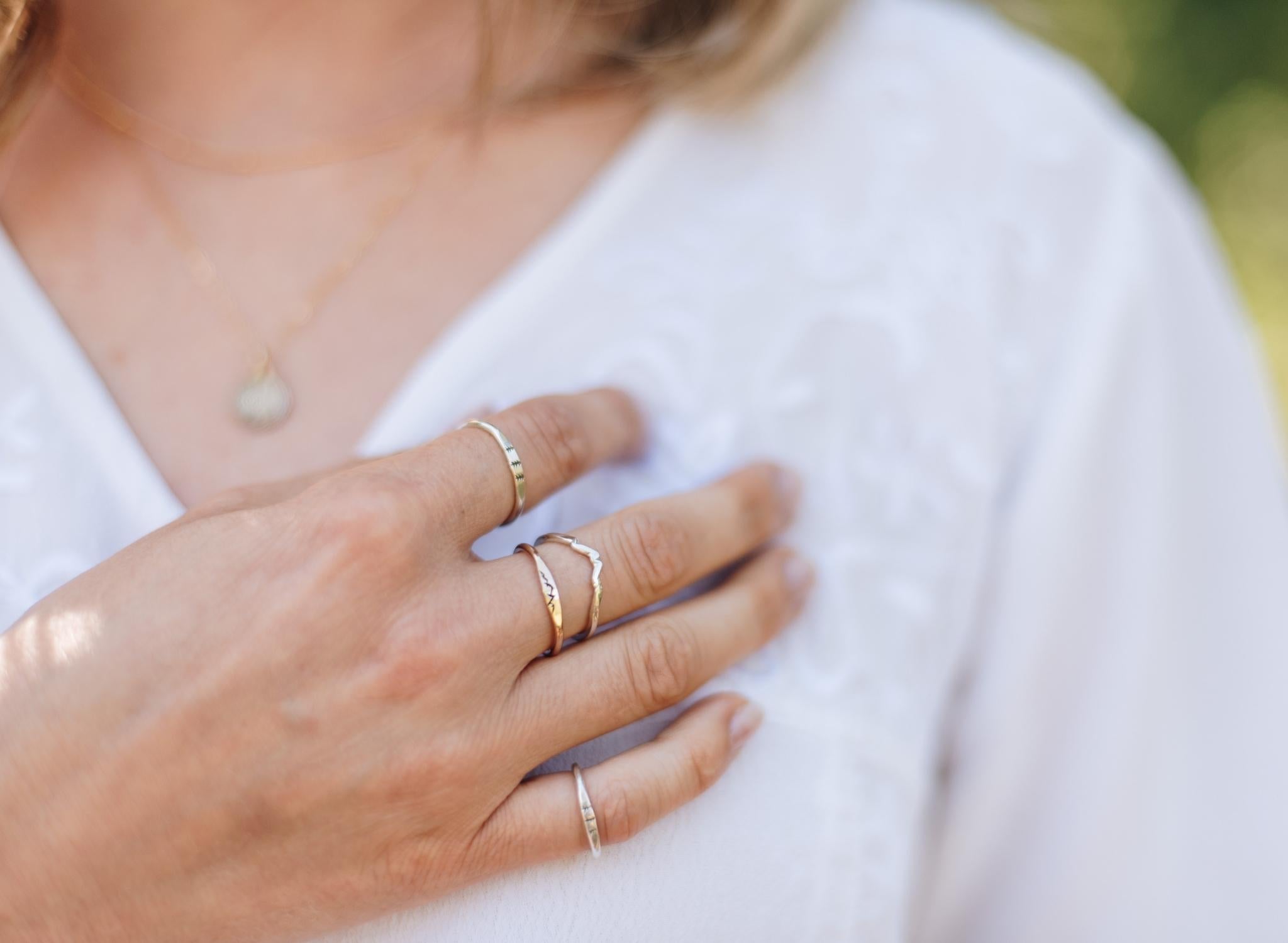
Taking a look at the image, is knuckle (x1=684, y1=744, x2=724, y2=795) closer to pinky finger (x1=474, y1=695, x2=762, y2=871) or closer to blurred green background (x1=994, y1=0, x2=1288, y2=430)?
pinky finger (x1=474, y1=695, x2=762, y2=871)

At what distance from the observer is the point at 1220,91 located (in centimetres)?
426

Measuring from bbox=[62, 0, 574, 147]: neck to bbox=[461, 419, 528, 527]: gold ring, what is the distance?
0.44 meters

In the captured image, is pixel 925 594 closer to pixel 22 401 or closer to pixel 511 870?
pixel 511 870

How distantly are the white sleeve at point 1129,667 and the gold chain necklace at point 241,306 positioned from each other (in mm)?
696

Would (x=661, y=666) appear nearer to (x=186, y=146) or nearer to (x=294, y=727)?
(x=294, y=727)

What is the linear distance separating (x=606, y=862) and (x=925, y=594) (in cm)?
38

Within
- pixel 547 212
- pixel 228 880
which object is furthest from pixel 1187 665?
pixel 228 880

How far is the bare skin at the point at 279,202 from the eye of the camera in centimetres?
96

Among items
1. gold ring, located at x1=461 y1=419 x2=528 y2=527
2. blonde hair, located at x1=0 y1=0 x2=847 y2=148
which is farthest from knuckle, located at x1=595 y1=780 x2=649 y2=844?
blonde hair, located at x1=0 y1=0 x2=847 y2=148

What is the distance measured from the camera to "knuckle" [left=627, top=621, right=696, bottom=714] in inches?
32.1

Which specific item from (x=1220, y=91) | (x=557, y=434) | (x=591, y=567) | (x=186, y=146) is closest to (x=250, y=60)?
(x=186, y=146)

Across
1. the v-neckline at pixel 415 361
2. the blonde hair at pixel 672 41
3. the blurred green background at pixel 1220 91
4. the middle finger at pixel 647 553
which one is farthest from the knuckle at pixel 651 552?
the blurred green background at pixel 1220 91

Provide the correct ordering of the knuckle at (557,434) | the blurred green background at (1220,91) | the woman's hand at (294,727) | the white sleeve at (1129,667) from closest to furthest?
the woman's hand at (294,727) < the knuckle at (557,434) < the white sleeve at (1129,667) < the blurred green background at (1220,91)

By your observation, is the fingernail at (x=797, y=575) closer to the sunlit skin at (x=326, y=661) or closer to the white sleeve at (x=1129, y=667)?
the sunlit skin at (x=326, y=661)
